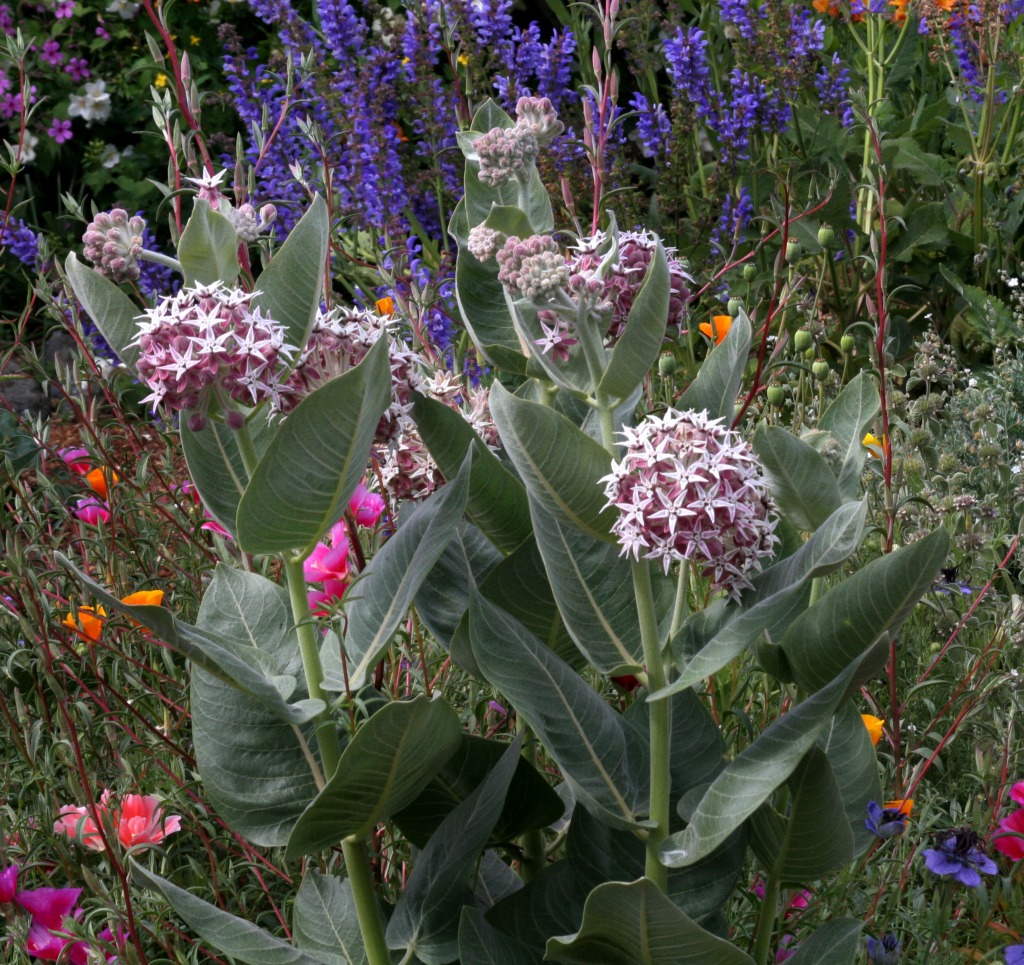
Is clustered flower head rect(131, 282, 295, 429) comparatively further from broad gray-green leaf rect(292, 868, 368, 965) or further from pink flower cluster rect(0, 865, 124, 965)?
pink flower cluster rect(0, 865, 124, 965)

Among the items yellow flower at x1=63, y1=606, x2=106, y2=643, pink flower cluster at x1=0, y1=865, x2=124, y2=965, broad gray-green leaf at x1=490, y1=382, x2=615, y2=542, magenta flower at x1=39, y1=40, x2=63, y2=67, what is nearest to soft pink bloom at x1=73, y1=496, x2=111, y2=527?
yellow flower at x1=63, y1=606, x2=106, y2=643

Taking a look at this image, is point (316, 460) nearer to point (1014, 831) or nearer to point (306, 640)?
point (306, 640)

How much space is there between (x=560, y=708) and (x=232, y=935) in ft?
1.39

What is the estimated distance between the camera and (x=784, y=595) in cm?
106

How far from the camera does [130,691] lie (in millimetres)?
2332

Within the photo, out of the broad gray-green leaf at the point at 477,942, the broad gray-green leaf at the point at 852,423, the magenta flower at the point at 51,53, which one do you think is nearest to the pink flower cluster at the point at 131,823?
the broad gray-green leaf at the point at 477,942

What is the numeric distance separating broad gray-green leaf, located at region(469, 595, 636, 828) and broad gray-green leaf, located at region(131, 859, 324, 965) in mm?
362

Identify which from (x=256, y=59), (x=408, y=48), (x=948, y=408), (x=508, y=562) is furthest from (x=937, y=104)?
(x=508, y=562)

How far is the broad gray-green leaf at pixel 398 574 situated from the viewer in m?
1.14

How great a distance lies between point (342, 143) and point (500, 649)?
3.17m

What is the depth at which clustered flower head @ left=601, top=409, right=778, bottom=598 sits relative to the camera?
3.37ft

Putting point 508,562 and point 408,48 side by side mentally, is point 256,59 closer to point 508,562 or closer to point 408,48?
point 408,48

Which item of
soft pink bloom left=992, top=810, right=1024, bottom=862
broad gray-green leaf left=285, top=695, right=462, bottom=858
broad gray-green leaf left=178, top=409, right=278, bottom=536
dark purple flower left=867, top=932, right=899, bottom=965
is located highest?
broad gray-green leaf left=178, top=409, right=278, bottom=536

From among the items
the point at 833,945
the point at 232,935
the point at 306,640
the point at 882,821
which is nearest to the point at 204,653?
the point at 306,640
